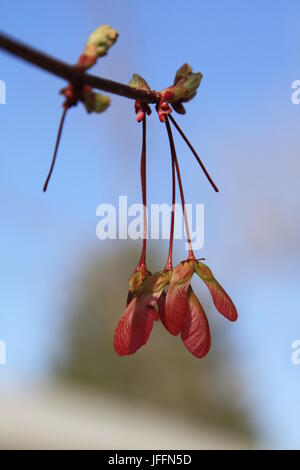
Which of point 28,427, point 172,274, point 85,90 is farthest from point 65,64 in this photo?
point 28,427

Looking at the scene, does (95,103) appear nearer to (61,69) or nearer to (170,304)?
(61,69)

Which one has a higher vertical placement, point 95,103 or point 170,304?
point 95,103

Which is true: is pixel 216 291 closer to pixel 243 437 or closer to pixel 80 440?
pixel 80 440

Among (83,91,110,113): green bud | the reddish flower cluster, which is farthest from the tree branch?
the reddish flower cluster

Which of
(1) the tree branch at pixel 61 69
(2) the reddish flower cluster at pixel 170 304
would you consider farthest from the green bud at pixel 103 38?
(2) the reddish flower cluster at pixel 170 304

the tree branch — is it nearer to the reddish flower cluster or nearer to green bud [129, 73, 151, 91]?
green bud [129, 73, 151, 91]

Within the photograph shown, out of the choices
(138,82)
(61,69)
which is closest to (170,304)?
(138,82)
